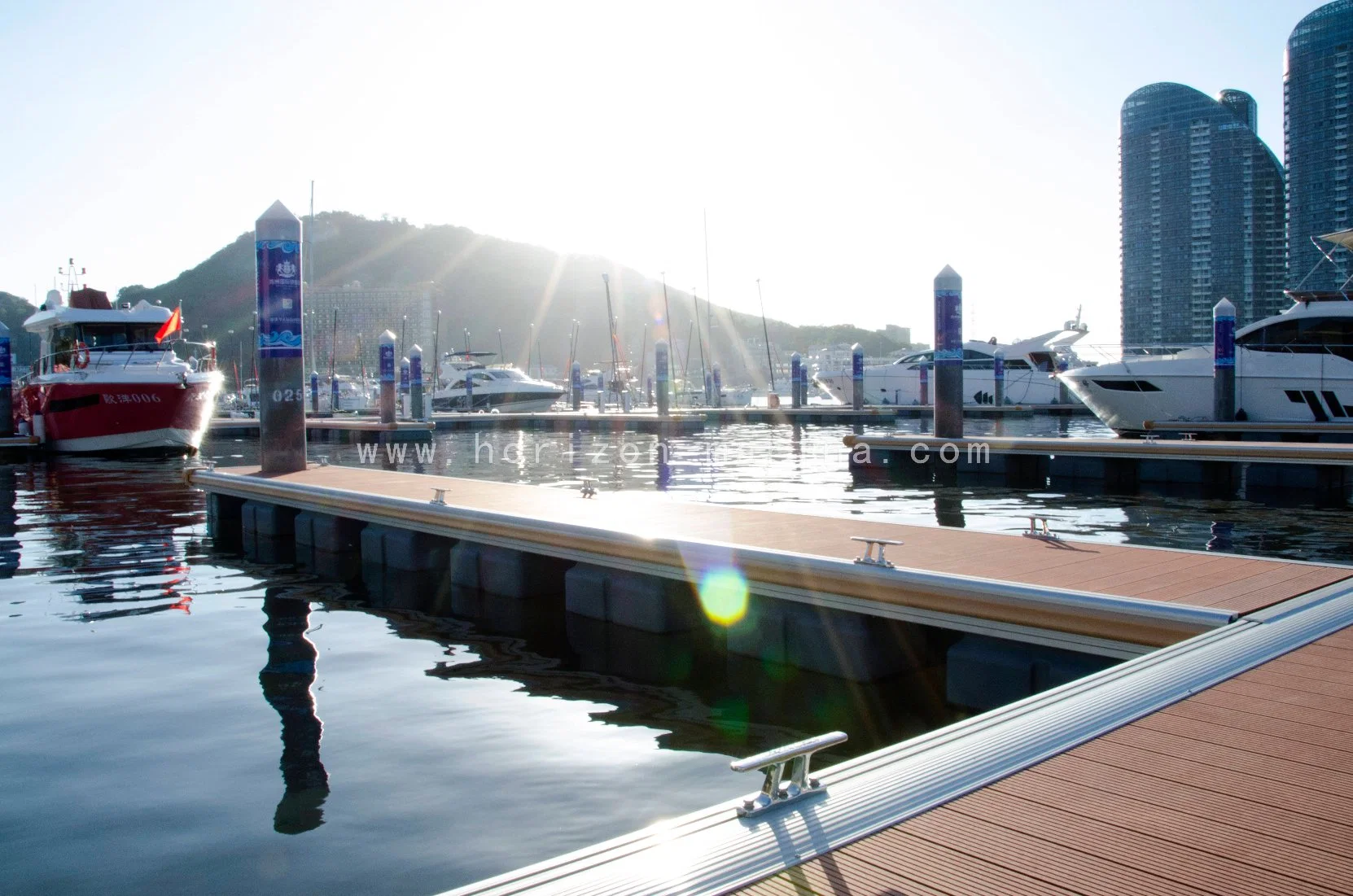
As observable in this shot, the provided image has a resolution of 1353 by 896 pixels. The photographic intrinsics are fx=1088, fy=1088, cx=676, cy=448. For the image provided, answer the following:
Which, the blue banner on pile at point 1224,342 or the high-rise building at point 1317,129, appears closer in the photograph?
the blue banner on pile at point 1224,342

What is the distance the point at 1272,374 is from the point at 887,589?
2049 cm

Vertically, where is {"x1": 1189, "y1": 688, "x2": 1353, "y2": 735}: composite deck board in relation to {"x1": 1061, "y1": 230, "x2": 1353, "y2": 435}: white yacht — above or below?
below

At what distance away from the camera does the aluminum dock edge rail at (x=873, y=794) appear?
2504mm

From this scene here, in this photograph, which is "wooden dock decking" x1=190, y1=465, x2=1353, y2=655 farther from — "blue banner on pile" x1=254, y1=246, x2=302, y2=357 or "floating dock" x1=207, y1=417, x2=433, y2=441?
"floating dock" x1=207, y1=417, x2=433, y2=441

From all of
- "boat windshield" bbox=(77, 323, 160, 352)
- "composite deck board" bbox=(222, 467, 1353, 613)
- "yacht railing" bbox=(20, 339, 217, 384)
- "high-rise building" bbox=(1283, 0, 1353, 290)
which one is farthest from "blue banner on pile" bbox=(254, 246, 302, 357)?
"high-rise building" bbox=(1283, 0, 1353, 290)

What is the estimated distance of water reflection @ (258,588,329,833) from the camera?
172 inches

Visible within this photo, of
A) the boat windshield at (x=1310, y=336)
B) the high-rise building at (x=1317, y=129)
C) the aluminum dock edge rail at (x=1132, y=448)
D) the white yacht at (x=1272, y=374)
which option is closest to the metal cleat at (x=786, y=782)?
the aluminum dock edge rail at (x=1132, y=448)

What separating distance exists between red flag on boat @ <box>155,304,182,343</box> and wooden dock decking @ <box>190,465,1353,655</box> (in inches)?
688

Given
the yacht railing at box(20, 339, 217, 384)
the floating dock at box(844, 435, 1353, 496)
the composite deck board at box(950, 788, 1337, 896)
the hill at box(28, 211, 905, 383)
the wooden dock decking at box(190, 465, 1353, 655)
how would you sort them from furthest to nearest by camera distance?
the hill at box(28, 211, 905, 383) < the yacht railing at box(20, 339, 217, 384) < the floating dock at box(844, 435, 1353, 496) < the wooden dock decking at box(190, 465, 1353, 655) < the composite deck board at box(950, 788, 1337, 896)

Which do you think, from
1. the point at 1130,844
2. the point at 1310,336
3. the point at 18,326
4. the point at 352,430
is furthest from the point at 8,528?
the point at 18,326

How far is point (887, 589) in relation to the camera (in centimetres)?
580

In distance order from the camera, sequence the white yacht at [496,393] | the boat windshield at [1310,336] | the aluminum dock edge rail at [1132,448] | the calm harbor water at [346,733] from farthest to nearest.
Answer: the white yacht at [496,393], the boat windshield at [1310,336], the aluminum dock edge rail at [1132,448], the calm harbor water at [346,733]

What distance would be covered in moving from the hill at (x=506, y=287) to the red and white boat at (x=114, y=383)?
403 ft

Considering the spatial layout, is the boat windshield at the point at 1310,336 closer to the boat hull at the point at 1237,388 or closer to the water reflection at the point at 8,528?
the boat hull at the point at 1237,388
